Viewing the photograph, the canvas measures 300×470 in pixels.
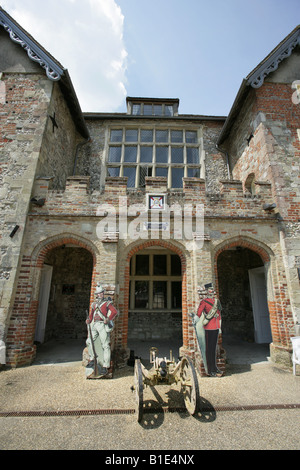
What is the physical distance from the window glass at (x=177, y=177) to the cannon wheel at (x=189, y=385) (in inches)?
290

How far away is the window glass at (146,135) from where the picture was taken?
400 inches

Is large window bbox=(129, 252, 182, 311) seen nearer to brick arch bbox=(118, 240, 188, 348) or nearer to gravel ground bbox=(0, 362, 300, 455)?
brick arch bbox=(118, 240, 188, 348)

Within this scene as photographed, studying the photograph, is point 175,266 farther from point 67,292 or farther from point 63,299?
point 63,299

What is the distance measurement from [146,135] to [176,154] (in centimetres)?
175

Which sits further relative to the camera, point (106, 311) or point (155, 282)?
point (155, 282)

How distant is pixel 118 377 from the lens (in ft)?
16.0

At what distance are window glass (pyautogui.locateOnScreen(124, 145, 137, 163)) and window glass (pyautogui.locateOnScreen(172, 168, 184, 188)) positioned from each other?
77.5 inches

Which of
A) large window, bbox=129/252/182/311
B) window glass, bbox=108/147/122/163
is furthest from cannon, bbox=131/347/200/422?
window glass, bbox=108/147/122/163

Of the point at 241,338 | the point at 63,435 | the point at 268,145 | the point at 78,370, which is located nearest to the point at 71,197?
the point at 78,370

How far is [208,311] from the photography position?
5324 millimetres

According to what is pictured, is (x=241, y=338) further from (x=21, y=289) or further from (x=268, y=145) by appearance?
(x=21, y=289)

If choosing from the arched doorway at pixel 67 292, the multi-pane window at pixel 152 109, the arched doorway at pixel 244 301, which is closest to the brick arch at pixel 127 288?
the arched doorway at pixel 244 301

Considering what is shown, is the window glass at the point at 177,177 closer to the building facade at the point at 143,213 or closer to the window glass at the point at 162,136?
the building facade at the point at 143,213

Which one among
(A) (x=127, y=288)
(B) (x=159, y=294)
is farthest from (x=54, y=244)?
(B) (x=159, y=294)
